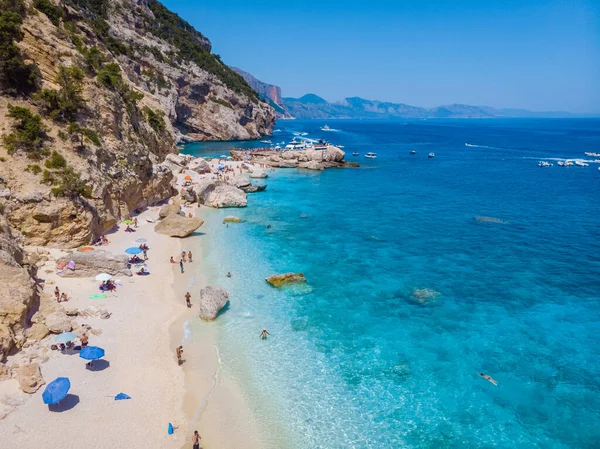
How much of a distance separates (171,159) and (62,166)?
105 ft

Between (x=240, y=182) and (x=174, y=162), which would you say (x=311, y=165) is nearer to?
(x=240, y=182)

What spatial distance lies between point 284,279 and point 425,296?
1042 centimetres

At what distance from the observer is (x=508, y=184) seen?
68.0 meters

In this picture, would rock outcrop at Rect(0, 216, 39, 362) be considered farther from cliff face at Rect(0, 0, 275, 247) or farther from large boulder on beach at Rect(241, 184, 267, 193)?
large boulder on beach at Rect(241, 184, 267, 193)

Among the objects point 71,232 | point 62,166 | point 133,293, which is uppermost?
point 62,166

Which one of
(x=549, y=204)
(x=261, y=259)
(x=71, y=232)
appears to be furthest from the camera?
(x=549, y=204)

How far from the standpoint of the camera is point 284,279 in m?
28.2

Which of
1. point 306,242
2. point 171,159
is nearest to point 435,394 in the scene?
point 306,242

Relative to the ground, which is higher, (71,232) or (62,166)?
(62,166)

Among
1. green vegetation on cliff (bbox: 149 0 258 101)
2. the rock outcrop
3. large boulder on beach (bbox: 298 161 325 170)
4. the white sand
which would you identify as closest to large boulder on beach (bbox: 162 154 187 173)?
large boulder on beach (bbox: 298 161 325 170)

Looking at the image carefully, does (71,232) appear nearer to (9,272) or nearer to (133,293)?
(133,293)

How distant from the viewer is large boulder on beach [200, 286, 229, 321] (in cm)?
2308

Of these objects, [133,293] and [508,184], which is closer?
[133,293]

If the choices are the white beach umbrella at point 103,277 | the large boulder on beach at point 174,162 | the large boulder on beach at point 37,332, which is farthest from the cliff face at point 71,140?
the large boulder on beach at point 37,332
